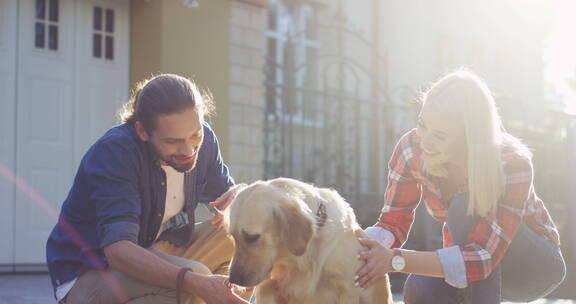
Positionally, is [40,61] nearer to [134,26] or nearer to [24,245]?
[134,26]

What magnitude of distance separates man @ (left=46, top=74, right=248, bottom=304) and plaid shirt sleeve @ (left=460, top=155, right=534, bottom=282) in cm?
94

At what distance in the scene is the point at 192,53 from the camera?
6984 mm

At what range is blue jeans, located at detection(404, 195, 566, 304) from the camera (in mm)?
3059

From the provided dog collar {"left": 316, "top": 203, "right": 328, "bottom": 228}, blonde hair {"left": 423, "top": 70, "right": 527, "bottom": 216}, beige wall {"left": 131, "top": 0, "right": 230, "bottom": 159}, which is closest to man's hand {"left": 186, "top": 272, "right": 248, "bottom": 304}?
dog collar {"left": 316, "top": 203, "right": 328, "bottom": 228}

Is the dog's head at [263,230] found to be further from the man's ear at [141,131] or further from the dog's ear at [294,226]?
the man's ear at [141,131]

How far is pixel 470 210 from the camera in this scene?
3.01m

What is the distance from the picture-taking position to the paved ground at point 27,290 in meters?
4.68

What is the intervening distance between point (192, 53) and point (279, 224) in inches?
174

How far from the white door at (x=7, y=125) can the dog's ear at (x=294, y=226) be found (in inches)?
166

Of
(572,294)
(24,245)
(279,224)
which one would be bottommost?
(572,294)

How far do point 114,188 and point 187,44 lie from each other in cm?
419

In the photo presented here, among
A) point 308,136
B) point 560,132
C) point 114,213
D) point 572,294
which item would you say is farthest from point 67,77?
point 560,132

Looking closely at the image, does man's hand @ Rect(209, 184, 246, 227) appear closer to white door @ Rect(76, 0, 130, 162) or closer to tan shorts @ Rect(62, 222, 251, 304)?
tan shorts @ Rect(62, 222, 251, 304)

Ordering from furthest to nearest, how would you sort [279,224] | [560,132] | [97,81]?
1. [560,132]
2. [97,81]
3. [279,224]
